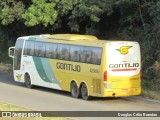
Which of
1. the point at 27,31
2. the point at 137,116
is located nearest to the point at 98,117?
the point at 137,116

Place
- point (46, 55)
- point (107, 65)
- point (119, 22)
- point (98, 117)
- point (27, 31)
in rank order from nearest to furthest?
point (98, 117) < point (107, 65) < point (46, 55) < point (119, 22) < point (27, 31)

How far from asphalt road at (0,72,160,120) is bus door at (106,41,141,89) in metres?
0.82

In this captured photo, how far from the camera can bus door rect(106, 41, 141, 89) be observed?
69.5ft

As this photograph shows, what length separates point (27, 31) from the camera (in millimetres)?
38406

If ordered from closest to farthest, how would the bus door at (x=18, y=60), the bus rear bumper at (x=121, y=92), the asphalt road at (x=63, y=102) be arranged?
the asphalt road at (x=63, y=102) < the bus rear bumper at (x=121, y=92) < the bus door at (x=18, y=60)

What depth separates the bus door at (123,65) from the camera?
69.5 feet

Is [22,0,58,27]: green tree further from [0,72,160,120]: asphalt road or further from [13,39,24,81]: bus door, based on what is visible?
[0,72,160,120]: asphalt road

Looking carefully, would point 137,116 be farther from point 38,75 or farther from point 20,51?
point 20,51

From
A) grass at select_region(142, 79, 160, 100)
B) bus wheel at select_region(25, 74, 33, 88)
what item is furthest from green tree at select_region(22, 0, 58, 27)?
grass at select_region(142, 79, 160, 100)

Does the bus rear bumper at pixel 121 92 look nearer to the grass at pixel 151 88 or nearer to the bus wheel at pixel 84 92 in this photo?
the grass at pixel 151 88

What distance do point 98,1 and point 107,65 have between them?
26.9 ft

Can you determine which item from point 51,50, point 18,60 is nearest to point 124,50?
point 51,50

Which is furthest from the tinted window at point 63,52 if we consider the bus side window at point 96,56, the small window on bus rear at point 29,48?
the small window on bus rear at point 29,48

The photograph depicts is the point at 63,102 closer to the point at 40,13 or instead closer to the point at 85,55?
the point at 85,55
